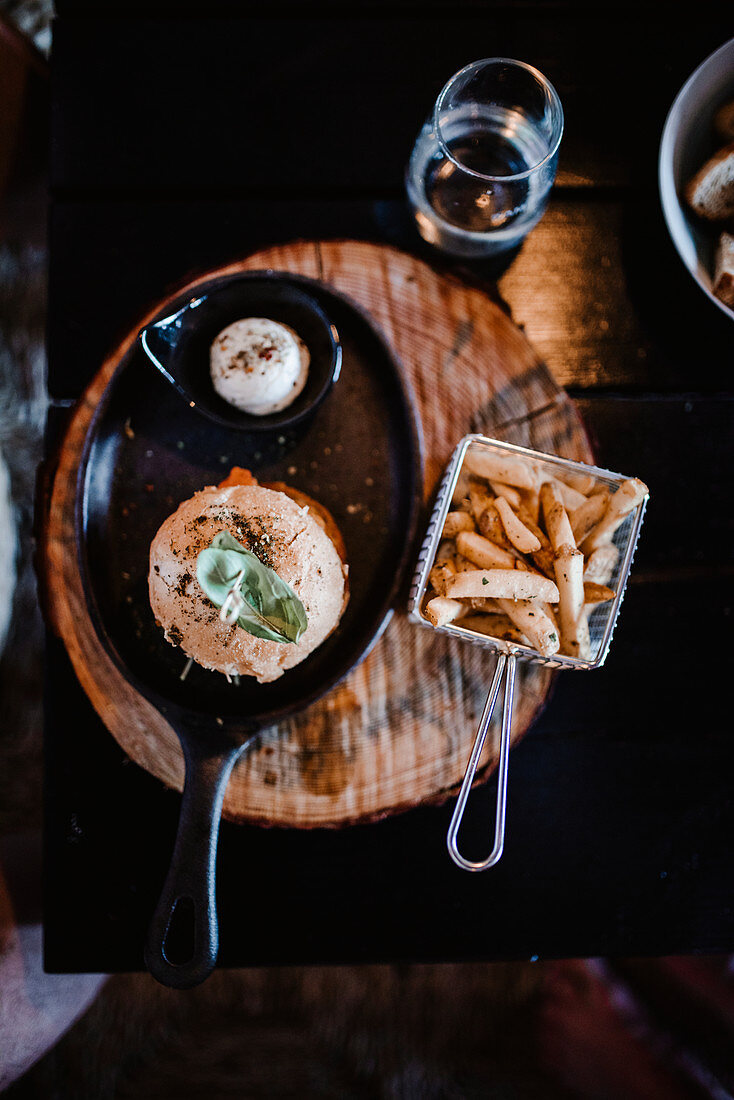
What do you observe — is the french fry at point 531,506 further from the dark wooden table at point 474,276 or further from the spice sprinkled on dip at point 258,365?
the spice sprinkled on dip at point 258,365

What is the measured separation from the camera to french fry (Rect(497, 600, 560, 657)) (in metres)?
1.13

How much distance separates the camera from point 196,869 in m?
1.28

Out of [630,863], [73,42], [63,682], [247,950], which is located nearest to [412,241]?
[73,42]

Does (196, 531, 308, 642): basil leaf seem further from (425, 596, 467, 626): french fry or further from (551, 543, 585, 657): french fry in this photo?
(551, 543, 585, 657): french fry

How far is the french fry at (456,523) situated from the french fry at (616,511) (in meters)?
0.23

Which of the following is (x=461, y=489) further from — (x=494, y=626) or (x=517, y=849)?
(x=517, y=849)

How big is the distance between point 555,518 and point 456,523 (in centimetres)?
18

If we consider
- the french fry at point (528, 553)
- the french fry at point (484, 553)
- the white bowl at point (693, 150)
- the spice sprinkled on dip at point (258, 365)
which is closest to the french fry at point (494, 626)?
the french fry at point (528, 553)

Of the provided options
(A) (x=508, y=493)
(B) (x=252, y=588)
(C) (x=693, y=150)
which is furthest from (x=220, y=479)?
(C) (x=693, y=150)

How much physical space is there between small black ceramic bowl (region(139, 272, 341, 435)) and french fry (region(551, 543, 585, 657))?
0.60 meters

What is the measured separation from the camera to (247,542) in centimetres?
128

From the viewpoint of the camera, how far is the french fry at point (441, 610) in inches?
45.1

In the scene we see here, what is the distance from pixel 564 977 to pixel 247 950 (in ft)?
5.08

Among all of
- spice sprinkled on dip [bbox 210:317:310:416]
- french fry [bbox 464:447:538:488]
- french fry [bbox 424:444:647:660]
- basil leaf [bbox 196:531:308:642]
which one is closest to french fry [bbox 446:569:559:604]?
french fry [bbox 424:444:647:660]
